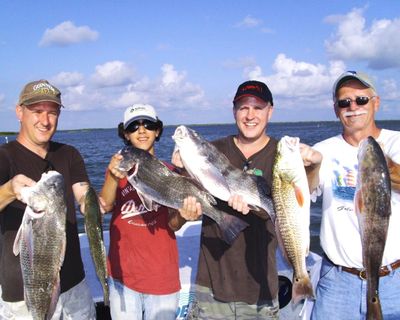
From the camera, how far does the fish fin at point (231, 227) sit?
4.07 m

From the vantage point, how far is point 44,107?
404 cm

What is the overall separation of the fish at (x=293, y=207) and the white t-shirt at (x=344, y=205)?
0.78m

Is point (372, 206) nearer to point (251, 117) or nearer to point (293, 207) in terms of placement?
point (293, 207)

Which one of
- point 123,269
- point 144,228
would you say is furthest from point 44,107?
point 123,269

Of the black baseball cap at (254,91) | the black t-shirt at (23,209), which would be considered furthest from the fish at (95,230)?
the black baseball cap at (254,91)

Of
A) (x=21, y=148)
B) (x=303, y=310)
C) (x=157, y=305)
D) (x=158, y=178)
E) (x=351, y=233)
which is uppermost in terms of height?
(x=21, y=148)

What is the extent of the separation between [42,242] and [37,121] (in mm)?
1394

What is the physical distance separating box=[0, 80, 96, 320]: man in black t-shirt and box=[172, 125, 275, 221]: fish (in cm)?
124

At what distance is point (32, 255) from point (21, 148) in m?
1.32

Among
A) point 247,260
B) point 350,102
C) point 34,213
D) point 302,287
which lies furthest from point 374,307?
point 34,213

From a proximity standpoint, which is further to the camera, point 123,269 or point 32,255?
point 123,269

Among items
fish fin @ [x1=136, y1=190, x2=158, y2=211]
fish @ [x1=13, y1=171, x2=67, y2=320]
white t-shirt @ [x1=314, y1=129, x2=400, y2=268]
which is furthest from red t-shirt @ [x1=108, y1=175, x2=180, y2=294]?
white t-shirt @ [x1=314, y1=129, x2=400, y2=268]

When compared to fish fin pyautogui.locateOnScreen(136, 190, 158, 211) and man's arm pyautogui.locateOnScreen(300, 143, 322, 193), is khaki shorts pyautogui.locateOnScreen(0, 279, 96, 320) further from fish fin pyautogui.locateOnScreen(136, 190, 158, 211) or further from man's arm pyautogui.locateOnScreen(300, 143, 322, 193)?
man's arm pyautogui.locateOnScreen(300, 143, 322, 193)

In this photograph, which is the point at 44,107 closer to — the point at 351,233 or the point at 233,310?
the point at 233,310
